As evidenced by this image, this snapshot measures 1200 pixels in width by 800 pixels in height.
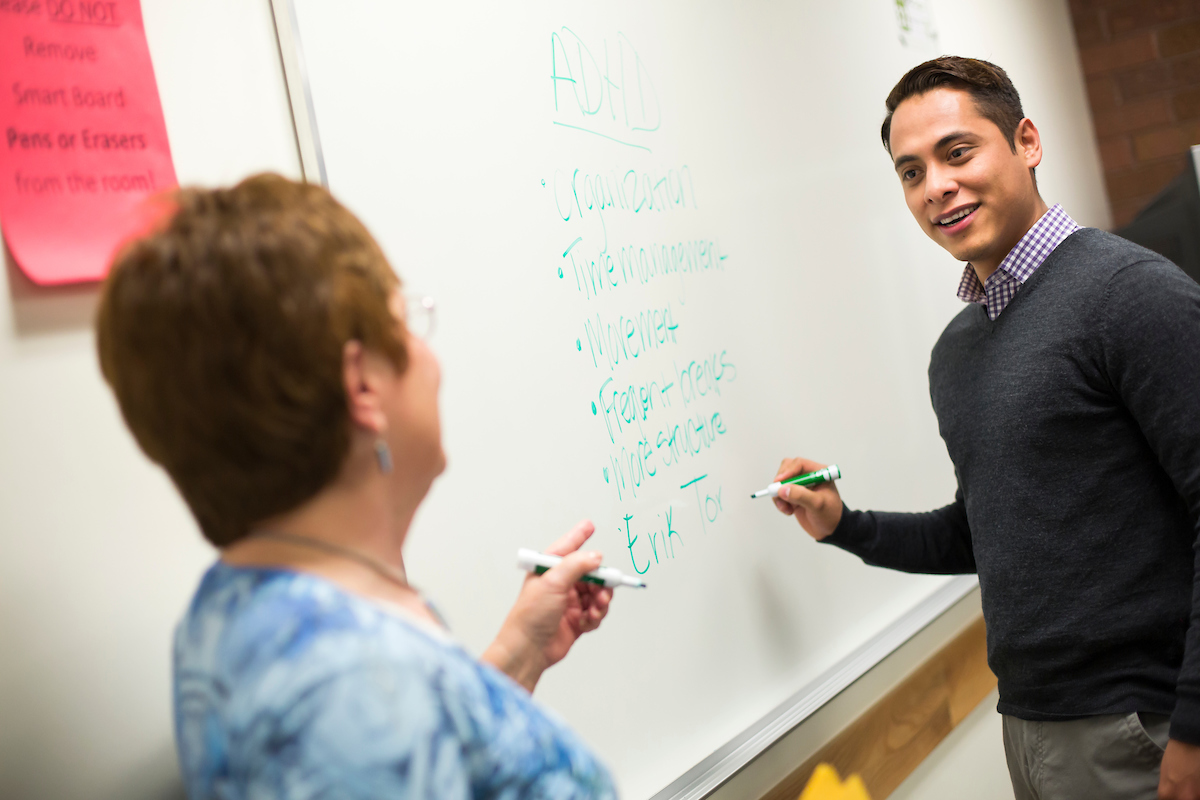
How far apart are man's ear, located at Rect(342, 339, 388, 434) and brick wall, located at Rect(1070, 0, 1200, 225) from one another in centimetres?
360

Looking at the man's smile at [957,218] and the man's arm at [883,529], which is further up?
the man's smile at [957,218]

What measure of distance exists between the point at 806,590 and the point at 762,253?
0.54m

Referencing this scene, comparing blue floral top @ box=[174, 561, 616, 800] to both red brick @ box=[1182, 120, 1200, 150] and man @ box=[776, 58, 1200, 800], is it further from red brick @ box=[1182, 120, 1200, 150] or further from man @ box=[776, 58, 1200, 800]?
red brick @ box=[1182, 120, 1200, 150]

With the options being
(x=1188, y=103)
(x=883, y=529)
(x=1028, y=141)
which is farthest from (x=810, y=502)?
(x=1188, y=103)

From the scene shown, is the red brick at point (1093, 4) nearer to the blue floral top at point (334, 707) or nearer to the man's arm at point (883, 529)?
the man's arm at point (883, 529)

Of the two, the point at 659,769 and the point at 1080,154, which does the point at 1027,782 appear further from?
the point at 1080,154

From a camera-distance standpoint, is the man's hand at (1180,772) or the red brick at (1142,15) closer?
the man's hand at (1180,772)

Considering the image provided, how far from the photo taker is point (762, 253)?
4.51 ft

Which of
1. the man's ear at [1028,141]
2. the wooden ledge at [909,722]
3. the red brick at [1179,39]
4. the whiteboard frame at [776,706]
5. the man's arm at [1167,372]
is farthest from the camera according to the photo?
the red brick at [1179,39]

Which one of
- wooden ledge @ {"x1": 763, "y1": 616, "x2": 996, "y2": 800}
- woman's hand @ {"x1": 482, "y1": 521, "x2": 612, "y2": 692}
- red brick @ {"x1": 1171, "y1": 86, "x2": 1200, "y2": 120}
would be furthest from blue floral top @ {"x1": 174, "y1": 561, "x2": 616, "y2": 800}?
red brick @ {"x1": 1171, "y1": 86, "x2": 1200, "y2": 120}

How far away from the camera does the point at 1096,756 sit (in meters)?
1.01

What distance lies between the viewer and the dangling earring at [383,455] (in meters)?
0.51

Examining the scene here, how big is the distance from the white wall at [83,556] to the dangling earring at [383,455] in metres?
0.28

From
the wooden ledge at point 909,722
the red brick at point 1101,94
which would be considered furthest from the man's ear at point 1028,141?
the red brick at point 1101,94
